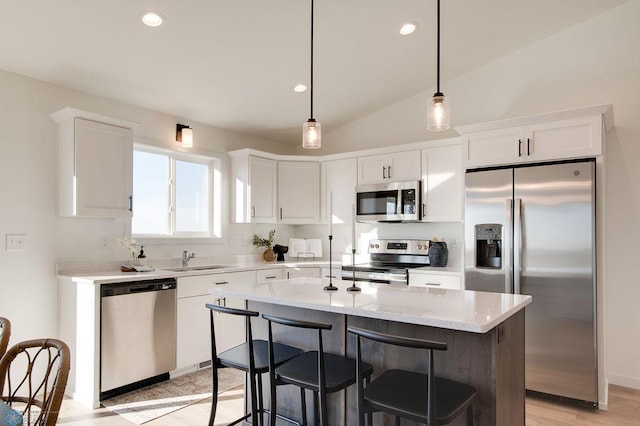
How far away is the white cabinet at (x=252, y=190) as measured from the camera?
4.55 m

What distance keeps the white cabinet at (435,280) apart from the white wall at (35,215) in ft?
9.02

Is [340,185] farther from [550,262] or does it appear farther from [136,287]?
[136,287]

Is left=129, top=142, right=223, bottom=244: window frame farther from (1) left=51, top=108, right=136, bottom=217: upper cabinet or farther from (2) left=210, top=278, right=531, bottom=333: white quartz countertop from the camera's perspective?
(2) left=210, top=278, right=531, bottom=333: white quartz countertop

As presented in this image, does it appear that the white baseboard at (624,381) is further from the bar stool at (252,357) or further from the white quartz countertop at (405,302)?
the bar stool at (252,357)

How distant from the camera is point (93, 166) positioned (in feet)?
10.5

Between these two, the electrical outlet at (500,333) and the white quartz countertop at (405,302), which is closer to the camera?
the white quartz countertop at (405,302)

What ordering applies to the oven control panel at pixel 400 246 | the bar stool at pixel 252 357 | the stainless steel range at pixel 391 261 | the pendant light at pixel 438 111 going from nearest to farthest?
the bar stool at pixel 252 357, the pendant light at pixel 438 111, the stainless steel range at pixel 391 261, the oven control panel at pixel 400 246

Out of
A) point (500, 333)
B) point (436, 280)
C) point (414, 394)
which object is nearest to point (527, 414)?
point (436, 280)

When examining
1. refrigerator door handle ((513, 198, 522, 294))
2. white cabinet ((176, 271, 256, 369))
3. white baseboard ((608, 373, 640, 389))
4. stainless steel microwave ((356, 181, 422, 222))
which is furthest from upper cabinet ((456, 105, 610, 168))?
white cabinet ((176, 271, 256, 369))

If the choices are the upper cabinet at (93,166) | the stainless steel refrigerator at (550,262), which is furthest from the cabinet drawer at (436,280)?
the upper cabinet at (93,166)

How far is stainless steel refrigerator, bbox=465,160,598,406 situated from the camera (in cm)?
297

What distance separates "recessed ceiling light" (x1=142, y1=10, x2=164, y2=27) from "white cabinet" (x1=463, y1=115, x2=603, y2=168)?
254 centimetres

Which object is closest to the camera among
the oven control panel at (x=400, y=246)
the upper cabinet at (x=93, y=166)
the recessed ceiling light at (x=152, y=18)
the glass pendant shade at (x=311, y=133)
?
the glass pendant shade at (x=311, y=133)

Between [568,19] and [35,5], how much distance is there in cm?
403
